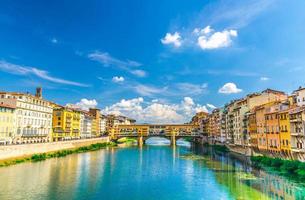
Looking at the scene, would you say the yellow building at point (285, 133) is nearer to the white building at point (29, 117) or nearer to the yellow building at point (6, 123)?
the yellow building at point (6, 123)

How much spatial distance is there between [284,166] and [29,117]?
49292 millimetres

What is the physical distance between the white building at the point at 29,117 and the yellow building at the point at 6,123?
5.07ft

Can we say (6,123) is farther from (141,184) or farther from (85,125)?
(85,125)

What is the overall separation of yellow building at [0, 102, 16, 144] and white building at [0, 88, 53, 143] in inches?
60.8

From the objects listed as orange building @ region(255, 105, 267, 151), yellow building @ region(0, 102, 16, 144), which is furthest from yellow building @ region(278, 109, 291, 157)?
yellow building @ region(0, 102, 16, 144)

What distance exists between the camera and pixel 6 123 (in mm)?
51656

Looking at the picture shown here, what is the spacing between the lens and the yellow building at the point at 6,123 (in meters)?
50.2

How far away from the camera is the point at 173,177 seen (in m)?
36.9

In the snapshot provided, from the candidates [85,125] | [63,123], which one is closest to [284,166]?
[63,123]

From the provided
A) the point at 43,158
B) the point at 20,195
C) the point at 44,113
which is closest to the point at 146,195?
the point at 20,195

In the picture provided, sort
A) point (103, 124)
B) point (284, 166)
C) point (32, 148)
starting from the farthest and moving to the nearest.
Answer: point (103, 124)
point (32, 148)
point (284, 166)

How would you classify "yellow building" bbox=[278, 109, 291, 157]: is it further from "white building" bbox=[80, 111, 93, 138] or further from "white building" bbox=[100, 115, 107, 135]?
"white building" bbox=[100, 115, 107, 135]

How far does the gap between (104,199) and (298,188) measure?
18.6 metres

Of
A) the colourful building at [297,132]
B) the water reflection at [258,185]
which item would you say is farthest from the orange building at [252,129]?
the colourful building at [297,132]
